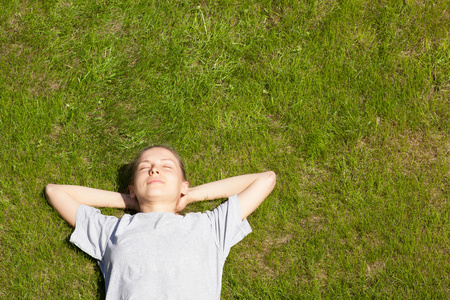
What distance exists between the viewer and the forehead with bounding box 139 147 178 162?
3900 millimetres

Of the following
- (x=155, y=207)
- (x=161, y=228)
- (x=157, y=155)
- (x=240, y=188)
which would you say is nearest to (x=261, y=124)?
(x=240, y=188)

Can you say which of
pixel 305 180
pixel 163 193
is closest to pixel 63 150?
pixel 163 193

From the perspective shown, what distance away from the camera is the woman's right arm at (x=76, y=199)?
3973 millimetres

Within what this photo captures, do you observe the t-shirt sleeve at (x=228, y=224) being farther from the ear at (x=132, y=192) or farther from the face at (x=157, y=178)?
the ear at (x=132, y=192)

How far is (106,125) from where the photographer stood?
4422mm

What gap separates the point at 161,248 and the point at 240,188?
100 centimetres

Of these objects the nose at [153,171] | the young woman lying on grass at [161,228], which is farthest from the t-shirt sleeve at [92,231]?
the nose at [153,171]

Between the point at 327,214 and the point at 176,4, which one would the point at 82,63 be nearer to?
the point at 176,4

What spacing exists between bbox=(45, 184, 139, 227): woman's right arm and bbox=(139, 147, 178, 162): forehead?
49 cm

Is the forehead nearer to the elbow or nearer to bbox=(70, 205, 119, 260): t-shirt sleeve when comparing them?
bbox=(70, 205, 119, 260): t-shirt sleeve

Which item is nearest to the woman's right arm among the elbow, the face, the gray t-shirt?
the gray t-shirt

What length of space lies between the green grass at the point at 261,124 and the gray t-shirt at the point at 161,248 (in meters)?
0.35

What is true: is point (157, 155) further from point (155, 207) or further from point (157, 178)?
point (155, 207)

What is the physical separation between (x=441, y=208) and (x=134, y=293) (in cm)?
303
